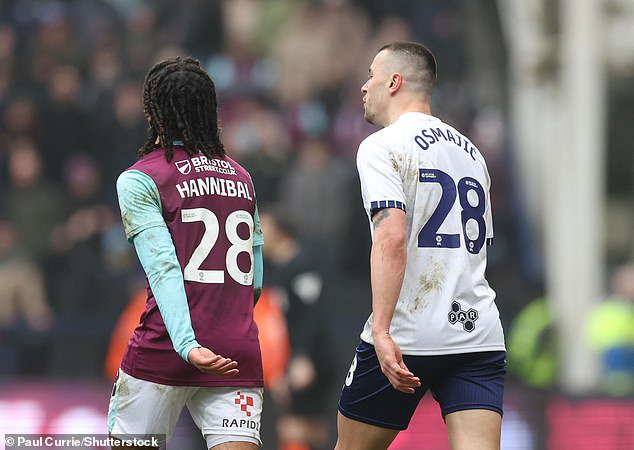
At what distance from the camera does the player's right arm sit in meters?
5.15

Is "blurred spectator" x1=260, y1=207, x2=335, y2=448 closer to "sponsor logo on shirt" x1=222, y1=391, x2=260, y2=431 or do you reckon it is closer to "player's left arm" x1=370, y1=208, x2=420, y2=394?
"player's left arm" x1=370, y1=208, x2=420, y2=394

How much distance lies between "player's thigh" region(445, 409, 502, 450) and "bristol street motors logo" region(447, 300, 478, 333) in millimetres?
343

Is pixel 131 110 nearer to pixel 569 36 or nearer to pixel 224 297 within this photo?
pixel 569 36

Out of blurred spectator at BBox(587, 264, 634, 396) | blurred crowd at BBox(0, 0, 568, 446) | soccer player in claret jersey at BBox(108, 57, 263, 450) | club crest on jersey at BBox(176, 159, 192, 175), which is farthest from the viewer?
blurred crowd at BBox(0, 0, 568, 446)

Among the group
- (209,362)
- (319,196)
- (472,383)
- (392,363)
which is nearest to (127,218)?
(209,362)

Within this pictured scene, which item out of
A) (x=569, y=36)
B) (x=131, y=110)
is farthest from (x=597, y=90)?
(x=131, y=110)

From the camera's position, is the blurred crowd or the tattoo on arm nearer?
the tattoo on arm

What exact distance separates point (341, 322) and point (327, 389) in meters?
3.25

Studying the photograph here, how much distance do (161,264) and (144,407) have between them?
22.3 inches

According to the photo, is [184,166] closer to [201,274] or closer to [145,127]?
[201,274]

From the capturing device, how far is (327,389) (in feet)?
36.8

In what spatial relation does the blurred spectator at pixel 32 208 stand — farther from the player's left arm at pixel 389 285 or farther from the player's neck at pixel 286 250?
the player's left arm at pixel 389 285

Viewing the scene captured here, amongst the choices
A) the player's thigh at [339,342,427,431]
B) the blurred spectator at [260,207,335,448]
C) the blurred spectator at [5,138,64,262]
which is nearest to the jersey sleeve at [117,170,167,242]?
the player's thigh at [339,342,427,431]

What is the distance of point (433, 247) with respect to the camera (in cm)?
566
